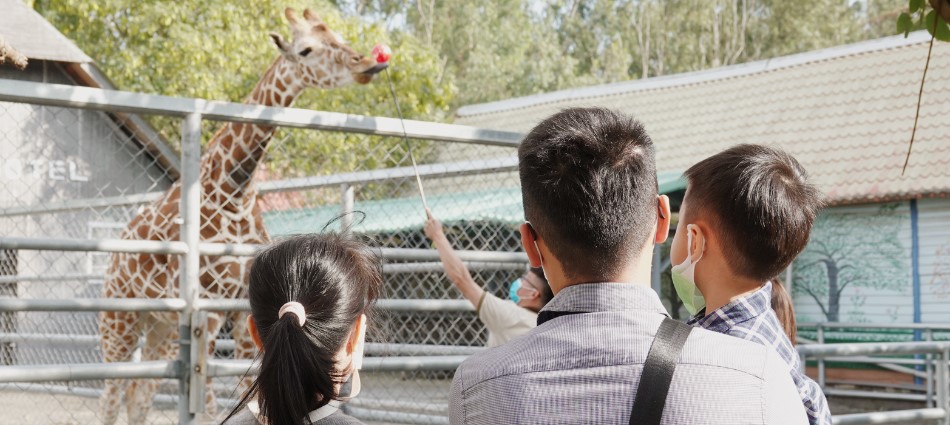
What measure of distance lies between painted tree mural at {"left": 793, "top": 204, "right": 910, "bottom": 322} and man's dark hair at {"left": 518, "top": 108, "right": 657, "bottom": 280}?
11.8m

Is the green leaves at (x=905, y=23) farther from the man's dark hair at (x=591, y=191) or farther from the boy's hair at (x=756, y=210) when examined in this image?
the man's dark hair at (x=591, y=191)

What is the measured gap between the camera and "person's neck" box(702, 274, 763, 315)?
2.32 m

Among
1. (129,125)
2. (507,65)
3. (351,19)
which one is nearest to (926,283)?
(129,125)

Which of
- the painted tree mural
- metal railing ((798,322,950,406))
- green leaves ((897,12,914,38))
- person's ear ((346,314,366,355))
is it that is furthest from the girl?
the painted tree mural

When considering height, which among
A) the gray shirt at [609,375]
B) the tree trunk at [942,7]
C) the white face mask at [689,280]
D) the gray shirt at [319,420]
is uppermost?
the tree trunk at [942,7]

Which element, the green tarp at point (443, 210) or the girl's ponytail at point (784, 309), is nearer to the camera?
the girl's ponytail at point (784, 309)

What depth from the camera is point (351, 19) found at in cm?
1836

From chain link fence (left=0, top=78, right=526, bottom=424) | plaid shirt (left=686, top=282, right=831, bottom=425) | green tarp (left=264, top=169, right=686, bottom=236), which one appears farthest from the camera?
green tarp (left=264, top=169, right=686, bottom=236)

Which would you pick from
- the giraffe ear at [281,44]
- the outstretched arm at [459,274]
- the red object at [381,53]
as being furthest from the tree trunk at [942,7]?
the giraffe ear at [281,44]

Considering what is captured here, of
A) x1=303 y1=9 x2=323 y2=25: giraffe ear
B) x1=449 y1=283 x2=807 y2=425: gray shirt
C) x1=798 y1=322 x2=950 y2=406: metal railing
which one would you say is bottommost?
x1=798 y1=322 x2=950 y2=406: metal railing

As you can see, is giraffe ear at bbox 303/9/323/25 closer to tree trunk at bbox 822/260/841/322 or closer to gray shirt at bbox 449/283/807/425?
gray shirt at bbox 449/283/807/425

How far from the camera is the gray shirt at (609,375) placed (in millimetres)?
1542

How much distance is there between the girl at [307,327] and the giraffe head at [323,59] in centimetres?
336

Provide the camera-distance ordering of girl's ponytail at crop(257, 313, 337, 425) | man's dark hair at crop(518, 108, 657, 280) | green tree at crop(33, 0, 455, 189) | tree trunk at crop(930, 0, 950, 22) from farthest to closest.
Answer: green tree at crop(33, 0, 455, 189), tree trunk at crop(930, 0, 950, 22), girl's ponytail at crop(257, 313, 337, 425), man's dark hair at crop(518, 108, 657, 280)
